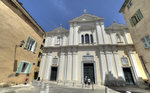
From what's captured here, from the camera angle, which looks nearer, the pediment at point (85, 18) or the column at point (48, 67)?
the column at point (48, 67)

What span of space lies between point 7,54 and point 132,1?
16514 millimetres

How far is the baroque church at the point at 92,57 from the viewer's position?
40.9 feet

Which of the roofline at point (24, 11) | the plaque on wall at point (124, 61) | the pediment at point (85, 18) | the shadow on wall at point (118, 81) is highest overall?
the pediment at point (85, 18)

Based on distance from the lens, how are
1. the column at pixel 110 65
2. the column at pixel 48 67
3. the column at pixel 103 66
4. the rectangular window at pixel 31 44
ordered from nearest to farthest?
the rectangular window at pixel 31 44, the column at pixel 110 65, the column at pixel 103 66, the column at pixel 48 67

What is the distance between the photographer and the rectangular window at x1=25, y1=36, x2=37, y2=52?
9.40m

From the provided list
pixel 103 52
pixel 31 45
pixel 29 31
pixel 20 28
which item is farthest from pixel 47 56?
pixel 103 52

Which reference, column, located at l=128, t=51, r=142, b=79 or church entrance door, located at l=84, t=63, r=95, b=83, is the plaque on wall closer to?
column, located at l=128, t=51, r=142, b=79

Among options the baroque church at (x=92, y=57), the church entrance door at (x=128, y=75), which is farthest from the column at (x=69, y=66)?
the church entrance door at (x=128, y=75)

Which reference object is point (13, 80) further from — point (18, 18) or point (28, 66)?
point (18, 18)

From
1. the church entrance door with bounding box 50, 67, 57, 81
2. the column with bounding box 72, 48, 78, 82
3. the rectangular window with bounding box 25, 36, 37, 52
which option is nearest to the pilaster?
the column with bounding box 72, 48, 78, 82

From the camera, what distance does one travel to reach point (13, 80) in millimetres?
7469

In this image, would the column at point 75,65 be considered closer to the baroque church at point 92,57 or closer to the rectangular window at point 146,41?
the baroque church at point 92,57

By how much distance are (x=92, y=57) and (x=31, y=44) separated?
38.9 feet

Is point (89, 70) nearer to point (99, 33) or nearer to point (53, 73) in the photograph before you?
point (53, 73)
